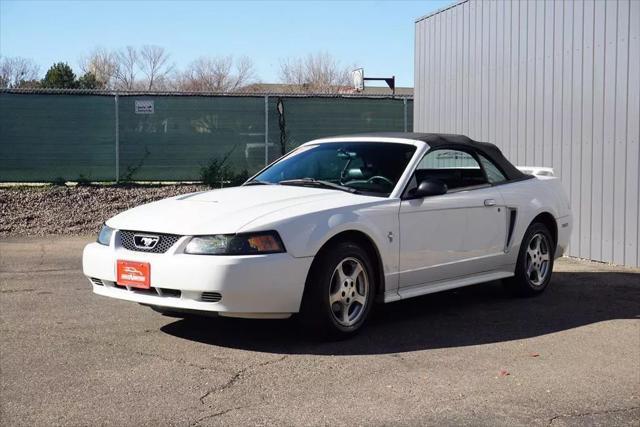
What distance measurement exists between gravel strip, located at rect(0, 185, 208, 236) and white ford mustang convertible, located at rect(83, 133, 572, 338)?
6.05 meters

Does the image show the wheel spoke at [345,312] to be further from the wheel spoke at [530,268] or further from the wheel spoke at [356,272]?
the wheel spoke at [530,268]

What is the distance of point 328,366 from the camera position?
5.28 meters

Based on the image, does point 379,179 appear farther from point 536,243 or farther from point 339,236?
point 536,243

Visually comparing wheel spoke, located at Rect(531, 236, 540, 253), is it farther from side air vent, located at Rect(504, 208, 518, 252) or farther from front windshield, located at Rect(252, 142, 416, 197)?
front windshield, located at Rect(252, 142, 416, 197)

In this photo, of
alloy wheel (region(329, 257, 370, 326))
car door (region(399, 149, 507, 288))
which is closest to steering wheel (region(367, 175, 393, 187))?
car door (region(399, 149, 507, 288))

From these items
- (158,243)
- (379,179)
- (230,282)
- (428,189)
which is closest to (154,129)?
(379,179)

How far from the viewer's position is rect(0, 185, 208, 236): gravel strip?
12188mm

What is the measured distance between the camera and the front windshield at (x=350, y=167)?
6.54 metres

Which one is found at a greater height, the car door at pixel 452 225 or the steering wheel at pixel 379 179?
the steering wheel at pixel 379 179

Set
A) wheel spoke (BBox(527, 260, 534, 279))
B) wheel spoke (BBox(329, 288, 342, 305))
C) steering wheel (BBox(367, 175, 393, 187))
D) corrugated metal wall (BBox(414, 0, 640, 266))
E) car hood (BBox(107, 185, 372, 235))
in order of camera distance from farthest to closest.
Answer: corrugated metal wall (BBox(414, 0, 640, 266)) → wheel spoke (BBox(527, 260, 534, 279)) → steering wheel (BBox(367, 175, 393, 187)) → wheel spoke (BBox(329, 288, 342, 305)) → car hood (BBox(107, 185, 372, 235))

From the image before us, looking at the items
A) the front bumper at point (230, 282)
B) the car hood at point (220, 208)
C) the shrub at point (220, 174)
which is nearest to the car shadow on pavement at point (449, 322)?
the front bumper at point (230, 282)

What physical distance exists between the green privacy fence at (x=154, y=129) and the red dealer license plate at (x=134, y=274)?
10.4m

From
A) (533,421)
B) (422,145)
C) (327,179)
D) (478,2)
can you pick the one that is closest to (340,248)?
(327,179)

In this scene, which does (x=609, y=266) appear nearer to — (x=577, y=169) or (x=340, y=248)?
(x=577, y=169)
